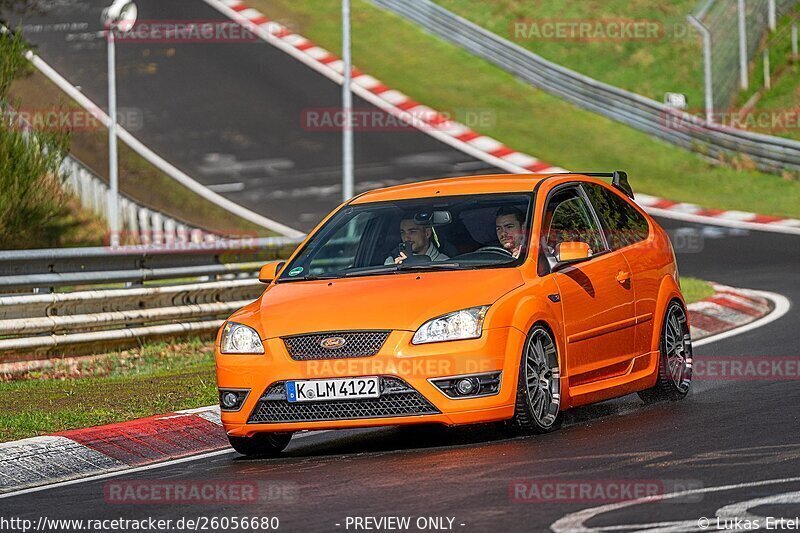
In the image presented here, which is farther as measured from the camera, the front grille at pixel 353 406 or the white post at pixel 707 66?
the white post at pixel 707 66

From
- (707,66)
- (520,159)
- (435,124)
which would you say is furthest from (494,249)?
(707,66)

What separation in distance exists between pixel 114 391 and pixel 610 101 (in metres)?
23.2

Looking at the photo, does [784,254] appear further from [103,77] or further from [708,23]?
[103,77]

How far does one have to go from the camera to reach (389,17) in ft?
132

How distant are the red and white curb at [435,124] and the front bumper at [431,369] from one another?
16.9 meters

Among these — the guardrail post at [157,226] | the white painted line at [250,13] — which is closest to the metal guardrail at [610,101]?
the white painted line at [250,13]

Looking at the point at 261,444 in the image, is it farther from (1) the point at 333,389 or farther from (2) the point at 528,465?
(2) the point at 528,465

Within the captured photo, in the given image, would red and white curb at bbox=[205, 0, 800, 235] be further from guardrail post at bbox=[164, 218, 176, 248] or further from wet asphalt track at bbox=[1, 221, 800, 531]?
wet asphalt track at bbox=[1, 221, 800, 531]

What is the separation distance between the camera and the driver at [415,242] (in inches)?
384

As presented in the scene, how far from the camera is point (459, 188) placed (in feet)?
33.3

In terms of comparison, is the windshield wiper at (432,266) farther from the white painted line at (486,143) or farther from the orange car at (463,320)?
the white painted line at (486,143)

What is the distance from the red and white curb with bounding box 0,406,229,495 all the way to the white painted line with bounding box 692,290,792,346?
564 centimetres

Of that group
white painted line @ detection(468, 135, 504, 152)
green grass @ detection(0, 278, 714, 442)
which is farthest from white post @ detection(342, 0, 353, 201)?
green grass @ detection(0, 278, 714, 442)

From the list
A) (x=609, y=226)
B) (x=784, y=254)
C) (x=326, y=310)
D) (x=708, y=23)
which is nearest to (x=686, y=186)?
(x=708, y=23)
